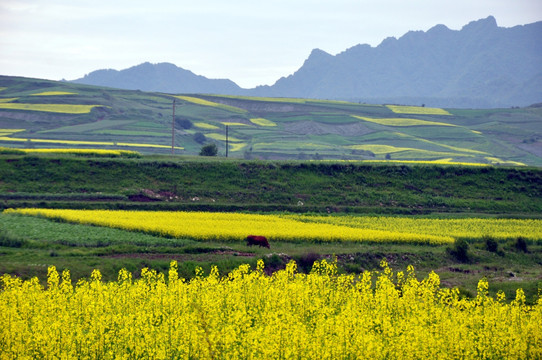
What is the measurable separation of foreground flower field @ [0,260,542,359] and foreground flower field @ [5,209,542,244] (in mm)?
23667

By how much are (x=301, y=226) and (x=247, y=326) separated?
3387 cm

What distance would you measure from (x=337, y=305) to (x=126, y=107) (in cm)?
17395

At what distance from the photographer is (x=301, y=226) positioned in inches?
2111

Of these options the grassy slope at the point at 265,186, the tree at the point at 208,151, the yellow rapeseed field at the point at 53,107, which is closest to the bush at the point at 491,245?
the grassy slope at the point at 265,186

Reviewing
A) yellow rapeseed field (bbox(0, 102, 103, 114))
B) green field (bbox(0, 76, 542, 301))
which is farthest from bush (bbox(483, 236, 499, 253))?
yellow rapeseed field (bbox(0, 102, 103, 114))

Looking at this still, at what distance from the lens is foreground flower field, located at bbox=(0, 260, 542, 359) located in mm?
17703

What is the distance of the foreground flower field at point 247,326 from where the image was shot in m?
17.7

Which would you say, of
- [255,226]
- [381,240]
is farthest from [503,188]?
[255,226]

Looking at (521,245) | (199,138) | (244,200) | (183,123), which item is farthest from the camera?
(183,123)

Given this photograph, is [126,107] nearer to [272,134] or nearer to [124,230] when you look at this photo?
[272,134]

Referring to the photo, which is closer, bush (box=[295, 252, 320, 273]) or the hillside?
bush (box=[295, 252, 320, 273])

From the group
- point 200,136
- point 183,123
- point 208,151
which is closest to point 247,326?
point 208,151

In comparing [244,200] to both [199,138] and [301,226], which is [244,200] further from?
[199,138]

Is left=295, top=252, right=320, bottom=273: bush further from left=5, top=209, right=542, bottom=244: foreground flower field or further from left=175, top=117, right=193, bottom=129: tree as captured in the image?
left=175, top=117, right=193, bottom=129: tree
